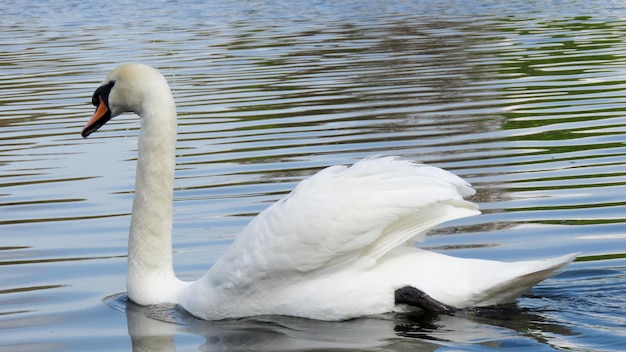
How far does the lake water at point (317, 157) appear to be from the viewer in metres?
6.17

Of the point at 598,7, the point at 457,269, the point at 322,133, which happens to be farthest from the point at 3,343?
the point at 598,7

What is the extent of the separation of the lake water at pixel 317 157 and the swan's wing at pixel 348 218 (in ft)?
1.07

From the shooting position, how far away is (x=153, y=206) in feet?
23.0

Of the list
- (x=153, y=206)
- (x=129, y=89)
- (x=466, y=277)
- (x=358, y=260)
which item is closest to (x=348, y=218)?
(x=358, y=260)

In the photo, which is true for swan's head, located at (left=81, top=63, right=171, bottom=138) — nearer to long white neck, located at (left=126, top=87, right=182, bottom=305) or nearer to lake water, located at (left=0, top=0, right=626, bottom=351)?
long white neck, located at (left=126, top=87, right=182, bottom=305)

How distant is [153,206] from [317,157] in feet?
12.8

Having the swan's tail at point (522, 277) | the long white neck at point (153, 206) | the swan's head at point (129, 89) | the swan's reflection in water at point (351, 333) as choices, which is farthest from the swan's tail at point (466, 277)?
the swan's head at point (129, 89)

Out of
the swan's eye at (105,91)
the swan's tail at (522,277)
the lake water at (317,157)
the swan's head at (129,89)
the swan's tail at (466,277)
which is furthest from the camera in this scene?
the swan's eye at (105,91)

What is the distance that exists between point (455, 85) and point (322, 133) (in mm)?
3744

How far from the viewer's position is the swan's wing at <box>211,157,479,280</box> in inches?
236

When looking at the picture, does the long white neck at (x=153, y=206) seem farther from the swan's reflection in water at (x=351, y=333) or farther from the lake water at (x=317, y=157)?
the swan's reflection in water at (x=351, y=333)

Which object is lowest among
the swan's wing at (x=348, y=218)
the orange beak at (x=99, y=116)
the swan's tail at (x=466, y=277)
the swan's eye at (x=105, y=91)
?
the swan's tail at (x=466, y=277)

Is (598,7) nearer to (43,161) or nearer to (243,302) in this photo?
(43,161)

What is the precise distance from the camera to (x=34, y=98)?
1598 centimetres
